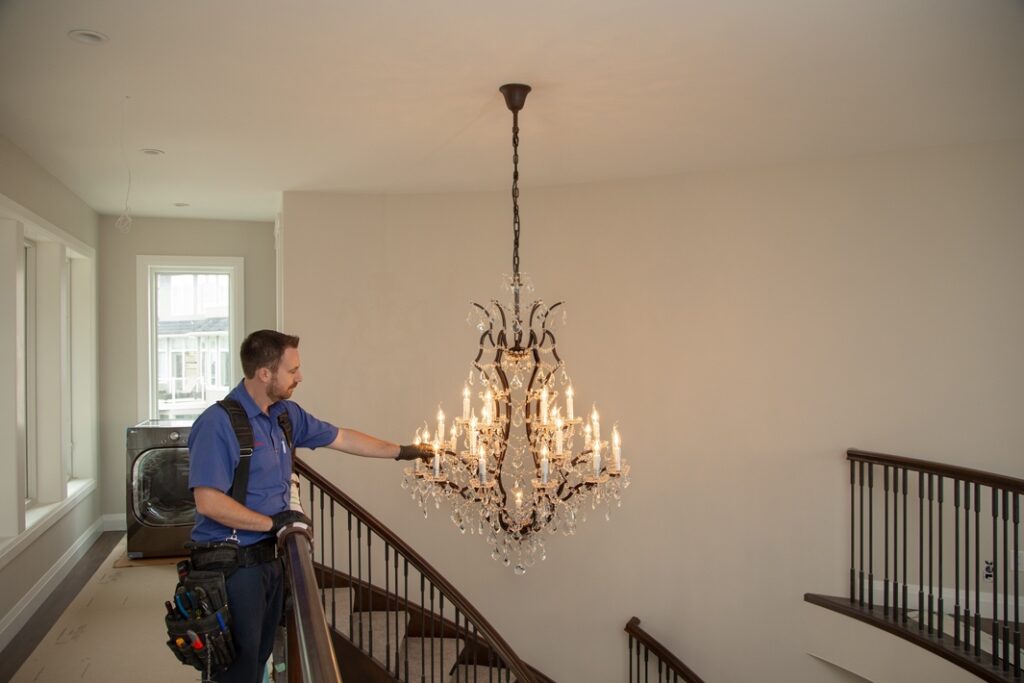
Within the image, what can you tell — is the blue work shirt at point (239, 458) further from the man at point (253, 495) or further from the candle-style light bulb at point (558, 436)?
the candle-style light bulb at point (558, 436)

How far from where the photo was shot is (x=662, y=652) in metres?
5.57

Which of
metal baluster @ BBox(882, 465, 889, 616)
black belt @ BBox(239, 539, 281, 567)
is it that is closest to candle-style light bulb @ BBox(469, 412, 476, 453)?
black belt @ BBox(239, 539, 281, 567)

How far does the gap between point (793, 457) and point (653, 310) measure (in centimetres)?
143

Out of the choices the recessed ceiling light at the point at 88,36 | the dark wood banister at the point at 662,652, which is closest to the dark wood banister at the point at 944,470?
the dark wood banister at the point at 662,652

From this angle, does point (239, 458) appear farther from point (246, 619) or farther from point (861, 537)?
point (861, 537)

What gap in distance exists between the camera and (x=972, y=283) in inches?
196

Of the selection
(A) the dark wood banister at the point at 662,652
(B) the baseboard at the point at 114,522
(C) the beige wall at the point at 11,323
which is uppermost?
(C) the beige wall at the point at 11,323

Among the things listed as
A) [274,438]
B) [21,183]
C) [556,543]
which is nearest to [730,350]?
[556,543]

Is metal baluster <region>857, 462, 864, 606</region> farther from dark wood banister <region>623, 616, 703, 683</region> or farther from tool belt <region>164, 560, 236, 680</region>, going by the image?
tool belt <region>164, 560, 236, 680</region>

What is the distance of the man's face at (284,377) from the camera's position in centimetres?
296

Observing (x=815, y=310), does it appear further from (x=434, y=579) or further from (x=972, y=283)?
(x=434, y=579)

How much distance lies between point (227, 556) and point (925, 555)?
14.4ft

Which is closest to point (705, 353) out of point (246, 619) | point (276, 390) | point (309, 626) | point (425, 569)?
point (425, 569)

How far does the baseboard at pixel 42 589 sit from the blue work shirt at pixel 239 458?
3.18m
